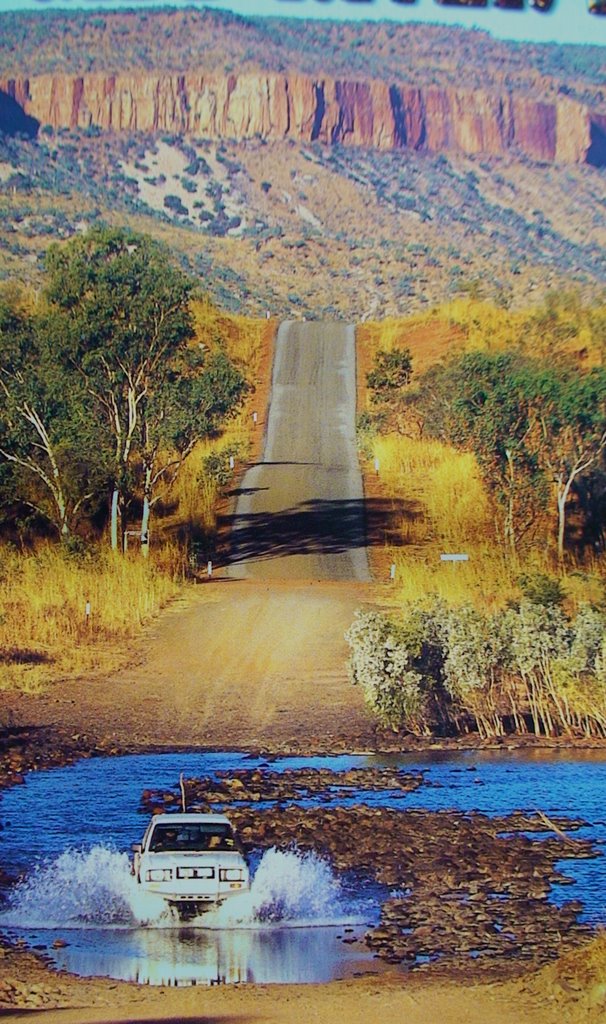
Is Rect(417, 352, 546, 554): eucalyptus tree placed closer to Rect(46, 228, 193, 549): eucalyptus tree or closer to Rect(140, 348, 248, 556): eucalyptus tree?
Rect(140, 348, 248, 556): eucalyptus tree

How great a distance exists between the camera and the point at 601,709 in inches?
1105

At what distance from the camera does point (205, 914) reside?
1714 centimetres

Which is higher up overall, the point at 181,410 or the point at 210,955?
the point at 181,410

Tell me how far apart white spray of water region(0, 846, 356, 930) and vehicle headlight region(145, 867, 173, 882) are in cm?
56

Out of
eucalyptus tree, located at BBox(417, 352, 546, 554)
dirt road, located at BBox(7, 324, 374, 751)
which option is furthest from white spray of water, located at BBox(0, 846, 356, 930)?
eucalyptus tree, located at BBox(417, 352, 546, 554)

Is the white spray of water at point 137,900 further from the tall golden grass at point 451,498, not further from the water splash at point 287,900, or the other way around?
the tall golden grass at point 451,498

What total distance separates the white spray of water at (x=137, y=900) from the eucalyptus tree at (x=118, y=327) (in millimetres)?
24733

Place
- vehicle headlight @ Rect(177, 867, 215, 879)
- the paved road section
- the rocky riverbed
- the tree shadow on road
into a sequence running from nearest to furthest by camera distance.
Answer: the rocky riverbed
vehicle headlight @ Rect(177, 867, 215, 879)
the paved road section
the tree shadow on road

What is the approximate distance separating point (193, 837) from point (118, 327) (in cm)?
2583

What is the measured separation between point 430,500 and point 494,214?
138064mm

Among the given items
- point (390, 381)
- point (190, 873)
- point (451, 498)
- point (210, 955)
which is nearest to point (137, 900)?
point (190, 873)

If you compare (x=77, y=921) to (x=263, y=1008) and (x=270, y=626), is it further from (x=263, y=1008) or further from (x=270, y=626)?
(x=270, y=626)

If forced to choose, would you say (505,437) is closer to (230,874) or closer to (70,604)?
(70,604)

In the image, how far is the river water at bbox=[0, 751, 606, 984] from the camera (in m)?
15.7
